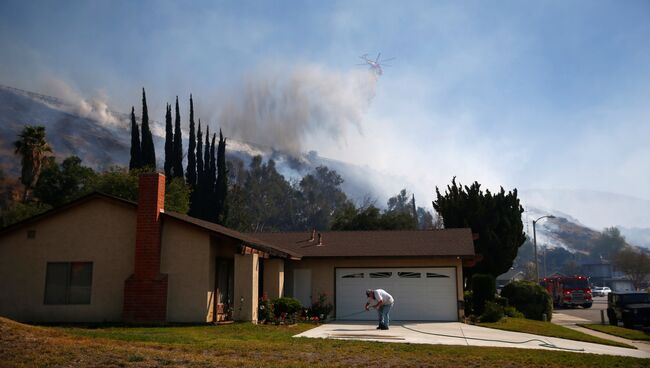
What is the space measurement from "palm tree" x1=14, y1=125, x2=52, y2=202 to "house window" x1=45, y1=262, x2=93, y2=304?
3624 centimetres

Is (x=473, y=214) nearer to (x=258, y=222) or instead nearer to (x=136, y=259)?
(x=136, y=259)

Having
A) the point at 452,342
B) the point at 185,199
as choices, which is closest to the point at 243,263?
the point at 452,342

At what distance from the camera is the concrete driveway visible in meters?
15.5

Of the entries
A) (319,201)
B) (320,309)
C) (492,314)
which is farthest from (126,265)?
(319,201)

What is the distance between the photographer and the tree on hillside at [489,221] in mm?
35656

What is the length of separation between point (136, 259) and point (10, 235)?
516 cm

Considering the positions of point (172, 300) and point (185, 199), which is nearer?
point (172, 300)

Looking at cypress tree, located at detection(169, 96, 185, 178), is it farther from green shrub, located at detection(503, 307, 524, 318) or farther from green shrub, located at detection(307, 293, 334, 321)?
green shrub, located at detection(503, 307, 524, 318)

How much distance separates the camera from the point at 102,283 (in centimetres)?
2020

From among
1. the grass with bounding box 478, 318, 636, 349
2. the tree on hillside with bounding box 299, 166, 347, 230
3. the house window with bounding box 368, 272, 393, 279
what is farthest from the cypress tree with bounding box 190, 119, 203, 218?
the tree on hillside with bounding box 299, 166, 347, 230

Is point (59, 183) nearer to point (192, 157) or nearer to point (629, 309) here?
point (192, 157)

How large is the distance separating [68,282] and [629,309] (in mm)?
23118

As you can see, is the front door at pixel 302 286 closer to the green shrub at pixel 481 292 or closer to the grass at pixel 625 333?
the green shrub at pixel 481 292

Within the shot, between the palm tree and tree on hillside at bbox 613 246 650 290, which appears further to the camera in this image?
tree on hillside at bbox 613 246 650 290
